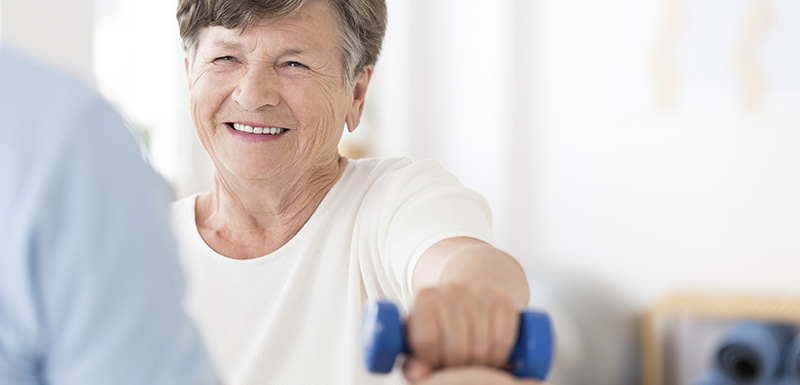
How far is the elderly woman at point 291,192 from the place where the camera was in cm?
117

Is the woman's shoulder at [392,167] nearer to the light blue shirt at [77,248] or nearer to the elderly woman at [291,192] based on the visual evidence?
the elderly woman at [291,192]

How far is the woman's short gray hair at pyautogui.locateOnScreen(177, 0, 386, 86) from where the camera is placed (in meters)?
1.16

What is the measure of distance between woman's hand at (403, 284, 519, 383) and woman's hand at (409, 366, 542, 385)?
2 centimetres

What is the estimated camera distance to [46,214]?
43 centimetres

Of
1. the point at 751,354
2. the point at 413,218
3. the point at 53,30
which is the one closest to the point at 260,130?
the point at 413,218

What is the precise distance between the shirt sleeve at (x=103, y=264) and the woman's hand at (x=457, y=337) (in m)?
0.18

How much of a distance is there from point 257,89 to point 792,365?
2.43 meters

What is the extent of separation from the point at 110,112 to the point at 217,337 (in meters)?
0.88

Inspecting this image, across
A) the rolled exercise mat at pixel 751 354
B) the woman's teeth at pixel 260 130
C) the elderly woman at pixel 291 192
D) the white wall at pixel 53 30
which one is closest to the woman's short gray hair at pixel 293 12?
the elderly woman at pixel 291 192

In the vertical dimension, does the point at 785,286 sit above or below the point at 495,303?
below

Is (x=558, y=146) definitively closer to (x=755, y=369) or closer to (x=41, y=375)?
(x=755, y=369)

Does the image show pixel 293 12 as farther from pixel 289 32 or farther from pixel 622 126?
pixel 622 126

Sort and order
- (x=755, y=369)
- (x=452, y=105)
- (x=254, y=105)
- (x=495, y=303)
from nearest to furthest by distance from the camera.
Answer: (x=495, y=303)
(x=254, y=105)
(x=755, y=369)
(x=452, y=105)

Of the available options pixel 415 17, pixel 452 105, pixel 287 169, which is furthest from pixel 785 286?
pixel 287 169
